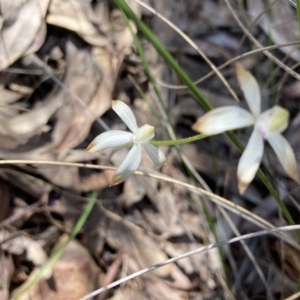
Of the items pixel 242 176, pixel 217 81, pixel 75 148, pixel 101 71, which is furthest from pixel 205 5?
pixel 242 176

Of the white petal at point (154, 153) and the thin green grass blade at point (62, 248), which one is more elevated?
the white petal at point (154, 153)

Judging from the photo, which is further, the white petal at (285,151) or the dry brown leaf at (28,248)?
the dry brown leaf at (28,248)

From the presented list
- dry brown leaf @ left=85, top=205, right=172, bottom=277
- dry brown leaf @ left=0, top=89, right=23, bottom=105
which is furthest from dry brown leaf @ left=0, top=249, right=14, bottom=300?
dry brown leaf @ left=0, top=89, right=23, bottom=105

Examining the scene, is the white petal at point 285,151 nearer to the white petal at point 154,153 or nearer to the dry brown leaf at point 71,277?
the white petal at point 154,153

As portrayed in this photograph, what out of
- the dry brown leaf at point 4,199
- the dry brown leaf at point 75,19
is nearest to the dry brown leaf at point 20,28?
the dry brown leaf at point 75,19

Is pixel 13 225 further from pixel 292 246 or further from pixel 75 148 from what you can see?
pixel 292 246

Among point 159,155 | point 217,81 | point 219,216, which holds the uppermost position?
point 159,155
